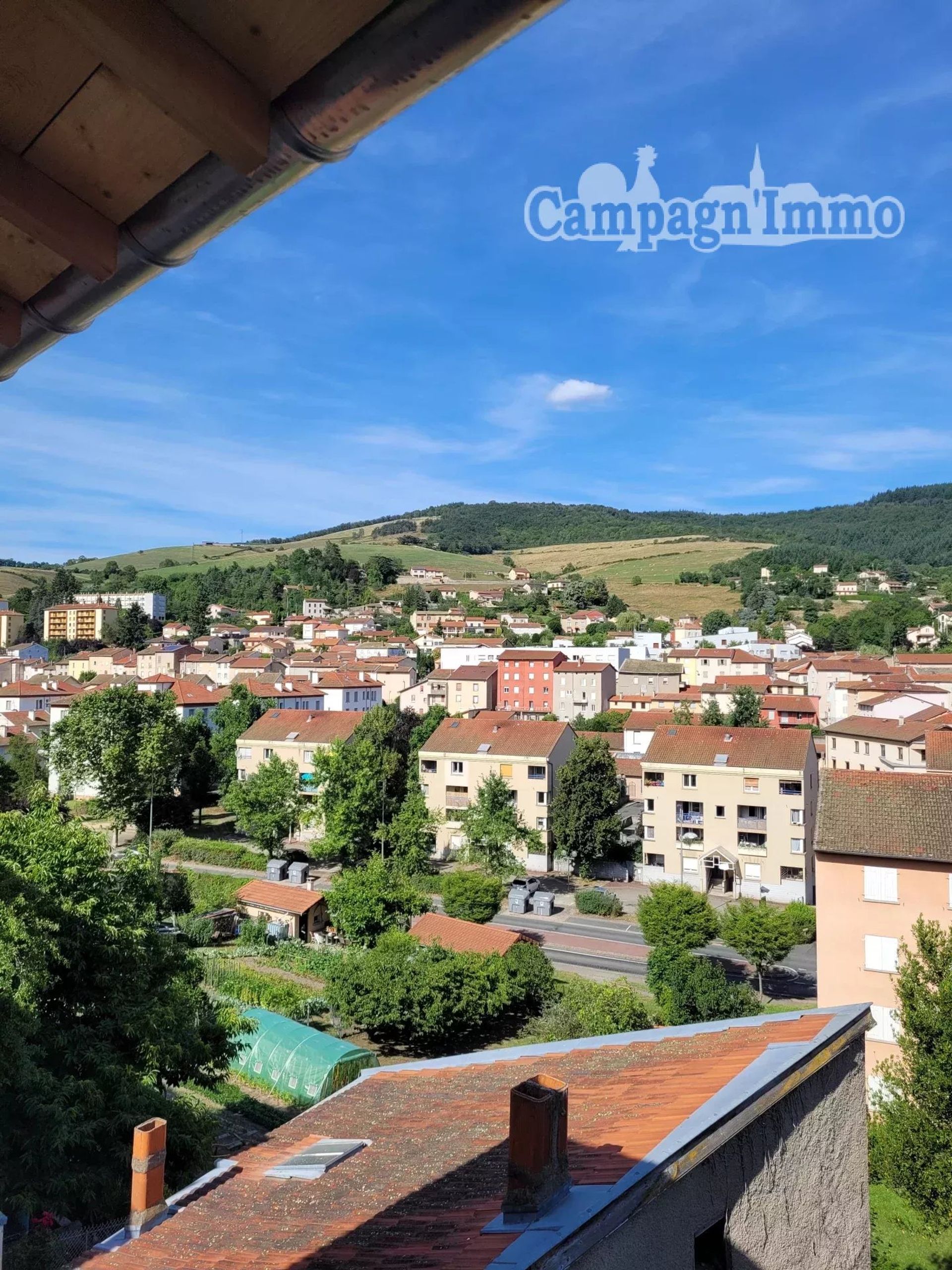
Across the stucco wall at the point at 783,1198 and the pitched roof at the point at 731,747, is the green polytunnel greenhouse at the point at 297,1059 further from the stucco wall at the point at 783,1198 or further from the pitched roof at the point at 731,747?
the pitched roof at the point at 731,747

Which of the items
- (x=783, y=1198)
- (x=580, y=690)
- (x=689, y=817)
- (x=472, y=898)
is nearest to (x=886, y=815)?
(x=783, y=1198)

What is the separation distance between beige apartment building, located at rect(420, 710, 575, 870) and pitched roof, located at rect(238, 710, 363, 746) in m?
5.24

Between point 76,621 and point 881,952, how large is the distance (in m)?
108

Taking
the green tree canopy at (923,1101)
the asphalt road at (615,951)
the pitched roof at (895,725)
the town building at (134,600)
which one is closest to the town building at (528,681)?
the pitched roof at (895,725)

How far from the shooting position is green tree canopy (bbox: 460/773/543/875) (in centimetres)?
3312

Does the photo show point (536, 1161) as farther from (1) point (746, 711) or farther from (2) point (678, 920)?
(1) point (746, 711)

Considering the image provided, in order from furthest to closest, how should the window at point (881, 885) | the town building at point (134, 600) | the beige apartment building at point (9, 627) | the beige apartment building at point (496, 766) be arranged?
the town building at point (134, 600), the beige apartment building at point (9, 627), the beige apartment building at point (496, 766), the window at point (881, 885)

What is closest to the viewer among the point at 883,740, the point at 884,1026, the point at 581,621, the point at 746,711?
the point at 884,1026

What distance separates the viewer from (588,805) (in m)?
34.5

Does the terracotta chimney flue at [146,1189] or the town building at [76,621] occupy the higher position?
the town building at [76,621]

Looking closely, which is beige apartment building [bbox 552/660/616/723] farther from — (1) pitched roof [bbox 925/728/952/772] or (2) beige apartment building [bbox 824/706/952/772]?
(1) pitched roof [bbox 925/728/952/772]

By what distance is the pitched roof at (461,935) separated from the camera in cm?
2202

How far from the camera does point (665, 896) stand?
977 inches

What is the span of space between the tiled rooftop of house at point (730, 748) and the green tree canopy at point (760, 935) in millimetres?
9755
